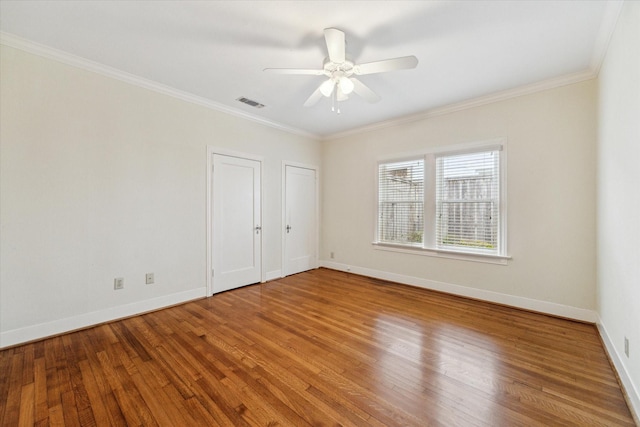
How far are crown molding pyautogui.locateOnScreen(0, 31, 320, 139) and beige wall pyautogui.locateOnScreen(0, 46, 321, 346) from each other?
0.20 ft

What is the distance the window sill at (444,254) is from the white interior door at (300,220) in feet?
4.54

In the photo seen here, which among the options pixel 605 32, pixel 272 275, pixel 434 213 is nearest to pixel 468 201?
pixel 434 213

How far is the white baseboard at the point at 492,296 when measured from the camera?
2.93m

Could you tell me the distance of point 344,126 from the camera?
4.84m

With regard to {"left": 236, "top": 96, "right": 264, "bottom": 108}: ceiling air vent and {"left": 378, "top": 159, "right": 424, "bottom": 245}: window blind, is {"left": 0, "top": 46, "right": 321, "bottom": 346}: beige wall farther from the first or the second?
{"left": 378, "top": 159, "right": 424, "bottom": 245}: window blind

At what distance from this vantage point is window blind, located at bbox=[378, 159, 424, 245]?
4.23m

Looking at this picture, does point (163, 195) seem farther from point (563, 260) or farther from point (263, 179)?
point (563, 260)

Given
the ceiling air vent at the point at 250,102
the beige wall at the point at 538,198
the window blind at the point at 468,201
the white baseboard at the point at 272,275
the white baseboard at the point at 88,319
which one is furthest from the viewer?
the white baseboard at the point at 272,275

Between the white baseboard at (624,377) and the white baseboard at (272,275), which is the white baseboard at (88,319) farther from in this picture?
the white baseboard at (624,377)

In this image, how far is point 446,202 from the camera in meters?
3.89

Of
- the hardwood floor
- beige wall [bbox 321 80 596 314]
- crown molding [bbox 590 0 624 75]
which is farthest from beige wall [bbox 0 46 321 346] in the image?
crown molding [bbox 590 0 624 75]

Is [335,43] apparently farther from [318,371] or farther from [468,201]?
[468,201]

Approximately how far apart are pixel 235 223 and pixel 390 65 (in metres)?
3.07

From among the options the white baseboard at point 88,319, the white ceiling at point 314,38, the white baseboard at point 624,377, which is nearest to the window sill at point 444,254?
the white baseboard at point 624,377
